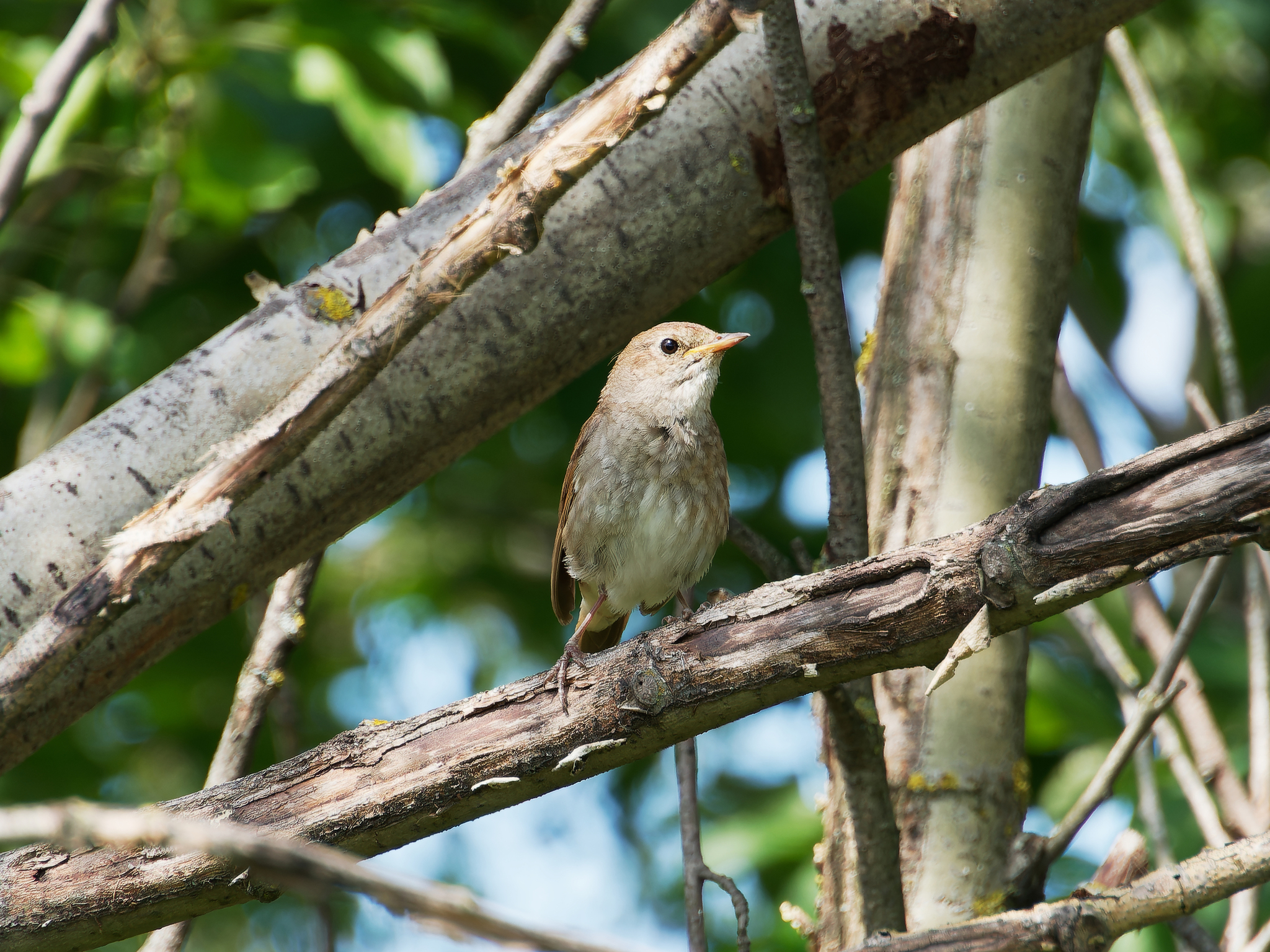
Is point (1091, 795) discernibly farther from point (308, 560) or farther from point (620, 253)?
point (308, 560)

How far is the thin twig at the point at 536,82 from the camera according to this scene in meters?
3.92

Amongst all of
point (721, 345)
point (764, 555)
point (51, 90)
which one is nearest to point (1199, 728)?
point (764, 555)

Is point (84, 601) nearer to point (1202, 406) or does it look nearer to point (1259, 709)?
point (1202, 406)

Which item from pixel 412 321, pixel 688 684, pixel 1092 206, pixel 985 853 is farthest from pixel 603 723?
pixel 1092 206

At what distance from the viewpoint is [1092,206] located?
6.49 m

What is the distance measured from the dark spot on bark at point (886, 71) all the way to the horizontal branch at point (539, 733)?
1624 millimetres

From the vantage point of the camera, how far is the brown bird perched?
4.57 m

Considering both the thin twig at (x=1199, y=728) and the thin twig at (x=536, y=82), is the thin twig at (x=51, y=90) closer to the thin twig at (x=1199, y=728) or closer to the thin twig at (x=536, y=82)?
the thin twig at (x=536, y=82)

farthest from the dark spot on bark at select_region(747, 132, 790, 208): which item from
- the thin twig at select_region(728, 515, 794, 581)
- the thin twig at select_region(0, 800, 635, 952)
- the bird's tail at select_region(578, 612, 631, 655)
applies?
the thin twig at select_region(0, 800, 635, 952)

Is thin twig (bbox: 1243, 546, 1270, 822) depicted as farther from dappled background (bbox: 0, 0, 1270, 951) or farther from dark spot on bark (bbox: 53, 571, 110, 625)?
dark spot on bark (bbox: 53, 571, 110, 625)

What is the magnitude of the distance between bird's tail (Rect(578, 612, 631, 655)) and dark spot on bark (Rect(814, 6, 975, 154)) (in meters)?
2.57

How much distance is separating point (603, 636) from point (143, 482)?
8.46 ft

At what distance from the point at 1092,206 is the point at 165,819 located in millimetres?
6452

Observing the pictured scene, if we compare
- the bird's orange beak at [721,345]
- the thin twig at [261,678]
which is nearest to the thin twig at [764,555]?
the bird's orange beak at [721,345]
